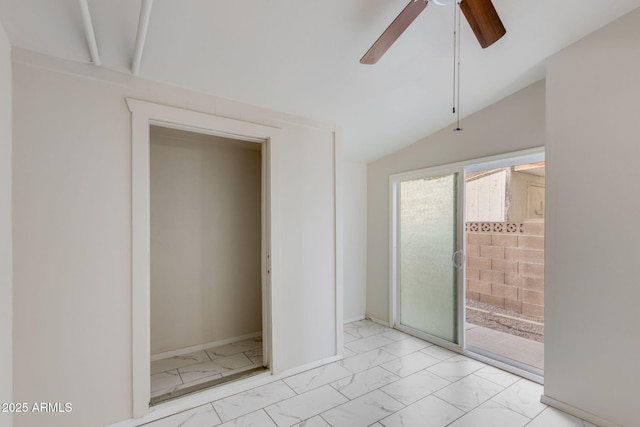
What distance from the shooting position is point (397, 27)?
1.46m

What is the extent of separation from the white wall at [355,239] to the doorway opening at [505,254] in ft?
4.58

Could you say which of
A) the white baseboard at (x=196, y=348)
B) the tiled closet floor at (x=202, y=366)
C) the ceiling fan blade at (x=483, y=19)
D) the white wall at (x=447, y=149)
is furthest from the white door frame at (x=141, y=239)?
the white wall at (x=447, y=149)

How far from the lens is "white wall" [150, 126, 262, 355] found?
122 inches

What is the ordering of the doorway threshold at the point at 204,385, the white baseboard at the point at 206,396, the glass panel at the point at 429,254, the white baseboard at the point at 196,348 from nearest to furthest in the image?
the white baseboard at the point at 206,396 < the doorway threshold at the point at 204,385 < the white baseboard at the point at 196,348 < the glass panel at the point at 429,254

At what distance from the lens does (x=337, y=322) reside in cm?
297

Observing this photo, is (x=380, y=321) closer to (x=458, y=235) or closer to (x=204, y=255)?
(x=458, y=235)

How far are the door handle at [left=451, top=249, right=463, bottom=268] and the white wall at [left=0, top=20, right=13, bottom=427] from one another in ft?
11.6

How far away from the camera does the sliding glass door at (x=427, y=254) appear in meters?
3.24

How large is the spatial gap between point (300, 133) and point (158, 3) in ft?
4.71

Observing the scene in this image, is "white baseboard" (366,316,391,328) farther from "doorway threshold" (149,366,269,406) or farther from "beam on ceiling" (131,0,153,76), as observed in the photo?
"beam on ceiling" (131,0,153,76)

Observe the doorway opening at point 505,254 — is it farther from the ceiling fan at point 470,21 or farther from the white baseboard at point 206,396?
the ceiling fan at point 470,21

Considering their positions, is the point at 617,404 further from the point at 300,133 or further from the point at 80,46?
the point at 80,46

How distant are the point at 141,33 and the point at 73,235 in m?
1.26

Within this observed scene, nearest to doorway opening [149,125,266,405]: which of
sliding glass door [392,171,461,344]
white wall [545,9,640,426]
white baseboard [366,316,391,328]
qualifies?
white baseboard [366,316,391,328]
